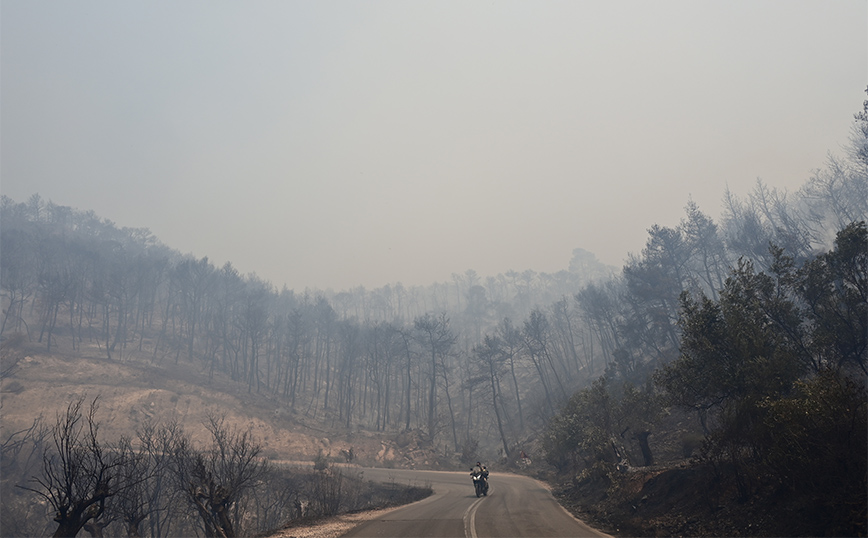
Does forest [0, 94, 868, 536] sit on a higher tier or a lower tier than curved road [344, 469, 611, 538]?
higher

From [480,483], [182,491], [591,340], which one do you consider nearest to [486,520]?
[480,483]

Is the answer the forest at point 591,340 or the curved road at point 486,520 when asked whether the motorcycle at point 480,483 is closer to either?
the curved road at point 486,520

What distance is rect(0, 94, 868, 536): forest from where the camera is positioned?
36.1 feet

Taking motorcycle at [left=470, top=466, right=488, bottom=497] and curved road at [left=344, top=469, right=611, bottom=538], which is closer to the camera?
curved road at [left=344, top=469, right=611, bottom=538]

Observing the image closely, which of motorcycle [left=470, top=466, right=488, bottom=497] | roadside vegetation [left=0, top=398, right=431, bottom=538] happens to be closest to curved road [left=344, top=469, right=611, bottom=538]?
motorcycle [left=470, top=466, right=488, bottom=497]

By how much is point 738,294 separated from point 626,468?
32.7ft

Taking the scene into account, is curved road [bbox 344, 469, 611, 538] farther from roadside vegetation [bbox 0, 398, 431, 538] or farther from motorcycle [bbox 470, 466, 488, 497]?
roadside vegetation [bbox 0, 398, 431, 538]

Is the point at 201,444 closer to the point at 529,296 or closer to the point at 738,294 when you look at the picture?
the point at 738,294

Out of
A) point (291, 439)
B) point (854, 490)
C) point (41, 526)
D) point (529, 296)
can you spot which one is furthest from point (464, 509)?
point (529, 296)

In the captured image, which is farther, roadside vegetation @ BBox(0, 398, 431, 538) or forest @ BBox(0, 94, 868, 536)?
roadside vegetation @ BBox(0, 398, 431, 538)

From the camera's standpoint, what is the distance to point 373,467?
148 feet

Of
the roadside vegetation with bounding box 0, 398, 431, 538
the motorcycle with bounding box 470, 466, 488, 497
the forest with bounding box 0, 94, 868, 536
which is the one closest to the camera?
the forest with bounding box 0, 94, 868, 536

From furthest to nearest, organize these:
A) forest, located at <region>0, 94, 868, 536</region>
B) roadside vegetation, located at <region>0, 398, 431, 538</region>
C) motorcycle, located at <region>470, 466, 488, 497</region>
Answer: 1. motorcycle, located at <region>470, 466, 488, 497</region>
2. roadside vegetation, located at <region>0, 398, 431, 538</region>
3. forest, located at <region>0, 94, 868, 536</region>

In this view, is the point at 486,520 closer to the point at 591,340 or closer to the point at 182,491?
the point at 182,491
